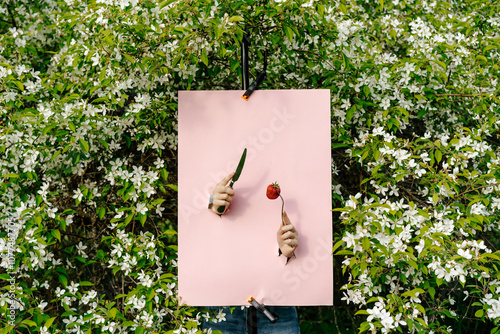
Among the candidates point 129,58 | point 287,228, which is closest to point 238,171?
point 287,228

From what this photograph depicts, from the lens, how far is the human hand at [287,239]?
161cm

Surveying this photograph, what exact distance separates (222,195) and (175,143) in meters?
0.73

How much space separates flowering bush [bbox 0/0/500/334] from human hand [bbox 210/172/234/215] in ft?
1.44

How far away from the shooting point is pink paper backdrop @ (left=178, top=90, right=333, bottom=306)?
5.47ft

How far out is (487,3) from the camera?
8.35 feet

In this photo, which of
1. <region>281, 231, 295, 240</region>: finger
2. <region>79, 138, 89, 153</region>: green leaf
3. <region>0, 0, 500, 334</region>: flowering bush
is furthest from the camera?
<region>79, 138, 89, 153</region>: green leaf

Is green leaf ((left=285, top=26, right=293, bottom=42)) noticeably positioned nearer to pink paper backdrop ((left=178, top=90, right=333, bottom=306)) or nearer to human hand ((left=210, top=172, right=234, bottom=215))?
pink paper backdrop ((left=178, top=90, right=333, bottom=306))

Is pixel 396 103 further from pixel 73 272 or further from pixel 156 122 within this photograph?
pixel 73 272

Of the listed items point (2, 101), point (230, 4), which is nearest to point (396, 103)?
point (230, 4)

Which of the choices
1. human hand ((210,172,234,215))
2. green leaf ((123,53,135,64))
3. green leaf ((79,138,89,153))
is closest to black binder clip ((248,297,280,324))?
human hand ((210,172,234,215))

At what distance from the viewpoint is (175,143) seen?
2.26 metres

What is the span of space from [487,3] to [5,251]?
2.82 m

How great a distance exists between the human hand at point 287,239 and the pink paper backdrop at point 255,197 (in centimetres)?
4

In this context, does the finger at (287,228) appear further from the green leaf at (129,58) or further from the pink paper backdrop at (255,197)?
the green leaf at (129,58)
